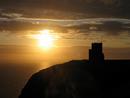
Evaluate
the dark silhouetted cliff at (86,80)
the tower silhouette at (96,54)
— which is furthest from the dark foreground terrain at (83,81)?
the tower silhouette at (96,54)

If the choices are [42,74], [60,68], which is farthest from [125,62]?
[42,74]

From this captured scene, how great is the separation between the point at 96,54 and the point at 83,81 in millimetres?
4602

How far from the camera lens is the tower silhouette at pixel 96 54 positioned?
135 ft

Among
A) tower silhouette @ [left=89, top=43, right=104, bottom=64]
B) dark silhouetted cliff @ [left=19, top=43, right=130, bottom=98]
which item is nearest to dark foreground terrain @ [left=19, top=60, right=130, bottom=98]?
dark silhouetted cliff @ [left=19, top=43, right=130, bottom=98]

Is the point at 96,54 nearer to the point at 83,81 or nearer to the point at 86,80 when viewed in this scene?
the point at 83,81

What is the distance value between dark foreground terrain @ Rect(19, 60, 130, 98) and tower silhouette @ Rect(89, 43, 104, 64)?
853 millimetres

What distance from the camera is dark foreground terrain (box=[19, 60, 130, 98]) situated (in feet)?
109

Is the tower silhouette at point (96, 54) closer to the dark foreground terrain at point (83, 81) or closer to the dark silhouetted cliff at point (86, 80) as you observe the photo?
the dark silhouetted cliff at point (86, 80)

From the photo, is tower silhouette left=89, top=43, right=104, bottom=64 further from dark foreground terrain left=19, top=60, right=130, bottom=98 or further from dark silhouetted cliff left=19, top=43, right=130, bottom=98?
dark foreground terrain left=19, top=60, right=130, bottom=98

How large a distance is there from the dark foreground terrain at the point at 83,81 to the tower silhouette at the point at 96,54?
0.85m

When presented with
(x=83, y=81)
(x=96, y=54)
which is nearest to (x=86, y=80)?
(x=83, y=81)

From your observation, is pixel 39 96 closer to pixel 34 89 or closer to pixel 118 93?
pixel 34 89

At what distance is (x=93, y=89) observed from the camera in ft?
111

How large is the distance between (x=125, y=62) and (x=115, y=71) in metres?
3.24
